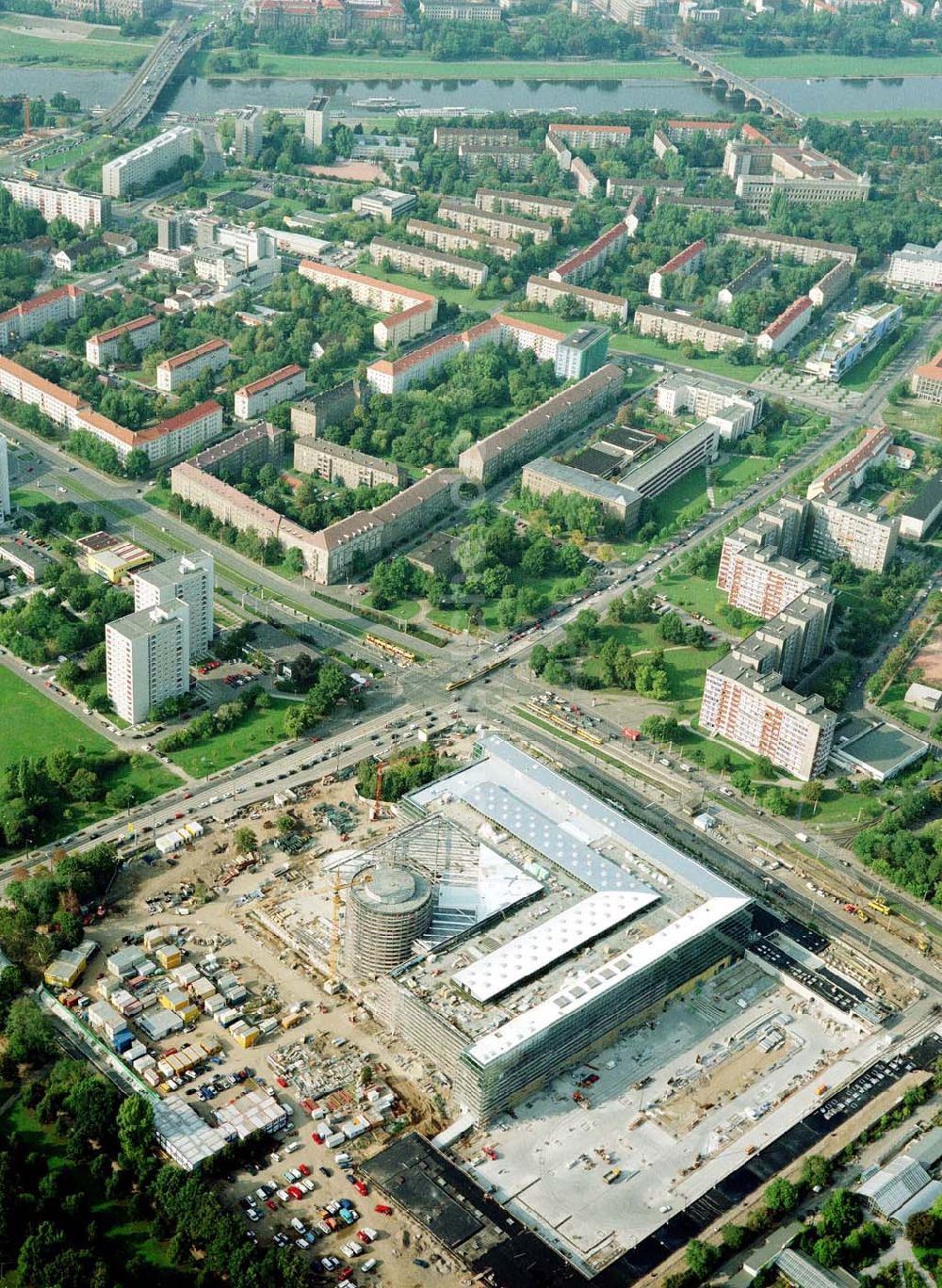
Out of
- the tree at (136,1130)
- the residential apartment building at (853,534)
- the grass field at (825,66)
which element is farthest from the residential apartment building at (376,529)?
the grass field at (825,66)

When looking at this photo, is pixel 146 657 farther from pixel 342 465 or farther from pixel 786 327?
pixel 786 327

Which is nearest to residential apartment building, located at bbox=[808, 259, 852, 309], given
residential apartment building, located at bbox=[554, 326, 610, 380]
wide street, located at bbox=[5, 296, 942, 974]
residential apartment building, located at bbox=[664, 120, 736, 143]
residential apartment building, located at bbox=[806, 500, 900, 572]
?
residential apartment building, located at bbox=[554, 326, 610, 380]

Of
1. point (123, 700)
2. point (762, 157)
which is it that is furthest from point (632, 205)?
point (123, 700)

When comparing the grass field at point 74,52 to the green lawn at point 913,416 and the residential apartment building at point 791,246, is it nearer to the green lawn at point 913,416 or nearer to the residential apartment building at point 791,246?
the residential apartment building at point 791,246

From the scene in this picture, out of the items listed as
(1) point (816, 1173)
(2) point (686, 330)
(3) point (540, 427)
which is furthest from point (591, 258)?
(1) point (816, 1173)

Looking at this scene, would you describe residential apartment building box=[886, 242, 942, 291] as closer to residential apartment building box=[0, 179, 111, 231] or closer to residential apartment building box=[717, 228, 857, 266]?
residential apartment building box=[717, 228, 857, 266]

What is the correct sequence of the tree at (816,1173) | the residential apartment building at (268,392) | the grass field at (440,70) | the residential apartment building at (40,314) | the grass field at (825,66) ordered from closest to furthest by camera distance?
the tree at (816,1173) → the residential apartment building at (268,392) → the residential apartment building at (40,314) → the grass field at (440,70) → the grass field at (825,66)
